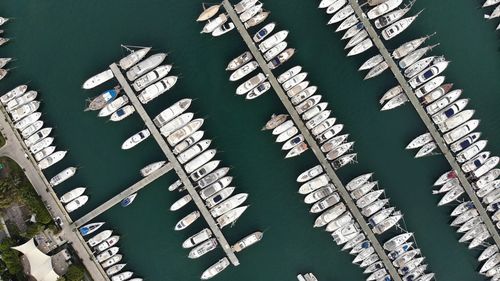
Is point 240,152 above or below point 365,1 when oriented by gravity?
below

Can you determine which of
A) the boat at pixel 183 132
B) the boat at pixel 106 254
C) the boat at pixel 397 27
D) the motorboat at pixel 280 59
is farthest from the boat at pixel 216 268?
the boat at pixel 397 27

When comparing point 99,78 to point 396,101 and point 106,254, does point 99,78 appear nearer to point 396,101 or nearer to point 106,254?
point 106,254

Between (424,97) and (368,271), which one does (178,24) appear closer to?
(424,97)

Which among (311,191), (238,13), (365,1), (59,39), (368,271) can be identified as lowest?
(368,271)

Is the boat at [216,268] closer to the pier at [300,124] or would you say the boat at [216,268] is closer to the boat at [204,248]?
the boat at [204,248]

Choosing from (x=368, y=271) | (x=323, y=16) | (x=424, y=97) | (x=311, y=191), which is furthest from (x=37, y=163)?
(x=424, y=97)

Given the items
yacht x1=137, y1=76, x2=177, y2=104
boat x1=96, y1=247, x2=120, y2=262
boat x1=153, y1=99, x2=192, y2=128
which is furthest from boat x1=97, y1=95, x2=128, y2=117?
boat x1=96, y1=247, x2=120, y2=262
